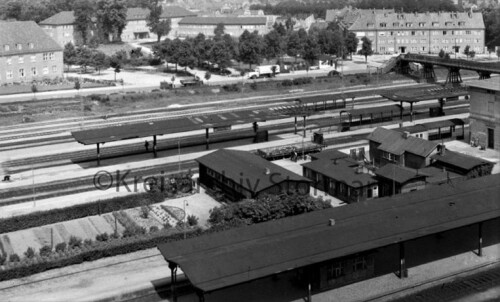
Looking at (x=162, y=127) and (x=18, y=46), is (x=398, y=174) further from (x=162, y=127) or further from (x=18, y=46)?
(x=18, y=46)

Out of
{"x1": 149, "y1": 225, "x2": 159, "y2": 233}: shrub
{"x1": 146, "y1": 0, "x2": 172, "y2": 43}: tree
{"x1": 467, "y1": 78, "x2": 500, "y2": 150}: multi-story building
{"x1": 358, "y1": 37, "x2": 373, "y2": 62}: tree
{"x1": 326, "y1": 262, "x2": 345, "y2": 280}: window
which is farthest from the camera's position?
{"x1": 146, "y1": 0, "x2": 172, "y2": 43}: tree

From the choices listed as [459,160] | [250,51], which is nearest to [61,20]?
[250,51]

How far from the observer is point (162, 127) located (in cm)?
6212

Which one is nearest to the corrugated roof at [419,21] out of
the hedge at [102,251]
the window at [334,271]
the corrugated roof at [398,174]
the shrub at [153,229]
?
the corrugated roof at [398,174]

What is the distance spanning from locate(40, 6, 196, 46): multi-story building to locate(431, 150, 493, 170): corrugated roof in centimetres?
10092

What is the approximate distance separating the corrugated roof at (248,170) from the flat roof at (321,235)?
8155mm

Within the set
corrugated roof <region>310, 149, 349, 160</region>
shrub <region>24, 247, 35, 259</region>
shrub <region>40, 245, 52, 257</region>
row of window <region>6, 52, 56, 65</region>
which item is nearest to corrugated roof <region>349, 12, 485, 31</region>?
row of window <region>6, 52, 56, 65</region>

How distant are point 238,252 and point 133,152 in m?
31.8

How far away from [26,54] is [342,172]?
63.9 m

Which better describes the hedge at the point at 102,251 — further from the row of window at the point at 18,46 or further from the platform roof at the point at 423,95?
the row of window at the point at 18,46

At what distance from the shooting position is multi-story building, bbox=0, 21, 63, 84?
3824 inches

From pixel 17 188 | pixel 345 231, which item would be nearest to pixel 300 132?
pixel 17 188

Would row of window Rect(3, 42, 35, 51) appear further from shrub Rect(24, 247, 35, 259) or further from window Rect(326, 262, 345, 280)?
window Rect(326, 262, 345, 280)

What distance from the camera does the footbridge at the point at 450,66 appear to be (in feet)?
304
